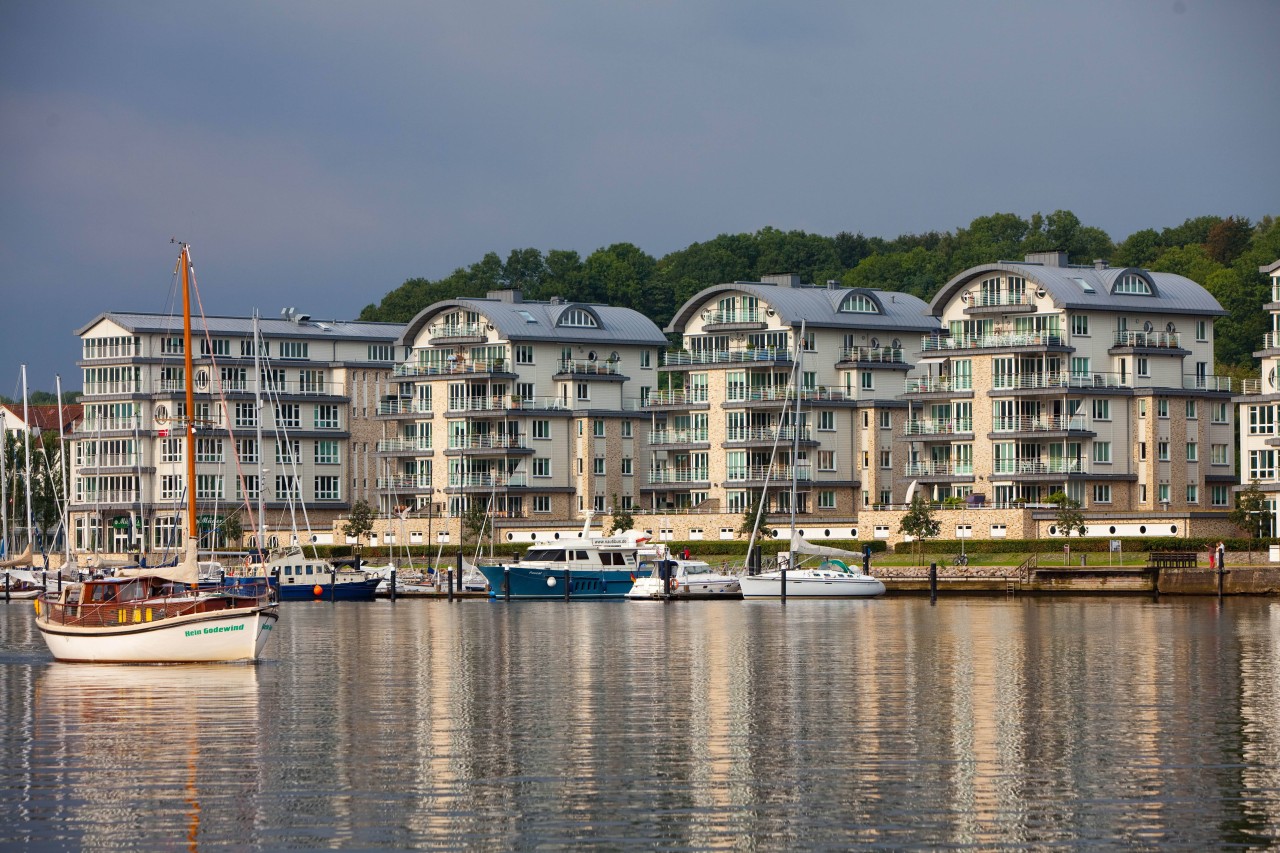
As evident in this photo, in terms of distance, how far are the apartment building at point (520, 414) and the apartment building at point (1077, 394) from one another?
27113 mm

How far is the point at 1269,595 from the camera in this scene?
9819 cm

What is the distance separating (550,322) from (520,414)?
8761 millimetres

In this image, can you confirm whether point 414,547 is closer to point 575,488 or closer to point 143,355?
point 575,488

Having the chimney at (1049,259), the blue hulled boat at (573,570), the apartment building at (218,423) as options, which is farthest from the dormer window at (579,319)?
the blue hulled boat at (573,570)

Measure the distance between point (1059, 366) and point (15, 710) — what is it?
92425 mm

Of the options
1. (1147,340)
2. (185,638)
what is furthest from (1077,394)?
(185,638)

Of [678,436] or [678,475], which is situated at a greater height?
[678,436]

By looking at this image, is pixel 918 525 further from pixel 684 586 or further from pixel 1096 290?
pixel 1096 290

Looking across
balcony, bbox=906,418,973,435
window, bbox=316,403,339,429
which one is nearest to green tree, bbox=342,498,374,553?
window, bbox=316,403,339,429

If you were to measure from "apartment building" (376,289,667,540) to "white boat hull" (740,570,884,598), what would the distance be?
39845mm

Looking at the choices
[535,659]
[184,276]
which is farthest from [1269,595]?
[184,276]

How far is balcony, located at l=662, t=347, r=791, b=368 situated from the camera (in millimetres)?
144250

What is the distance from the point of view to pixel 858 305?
149 metres

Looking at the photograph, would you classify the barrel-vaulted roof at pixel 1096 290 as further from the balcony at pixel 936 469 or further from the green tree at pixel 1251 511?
the green tree at pixel 1251 511
